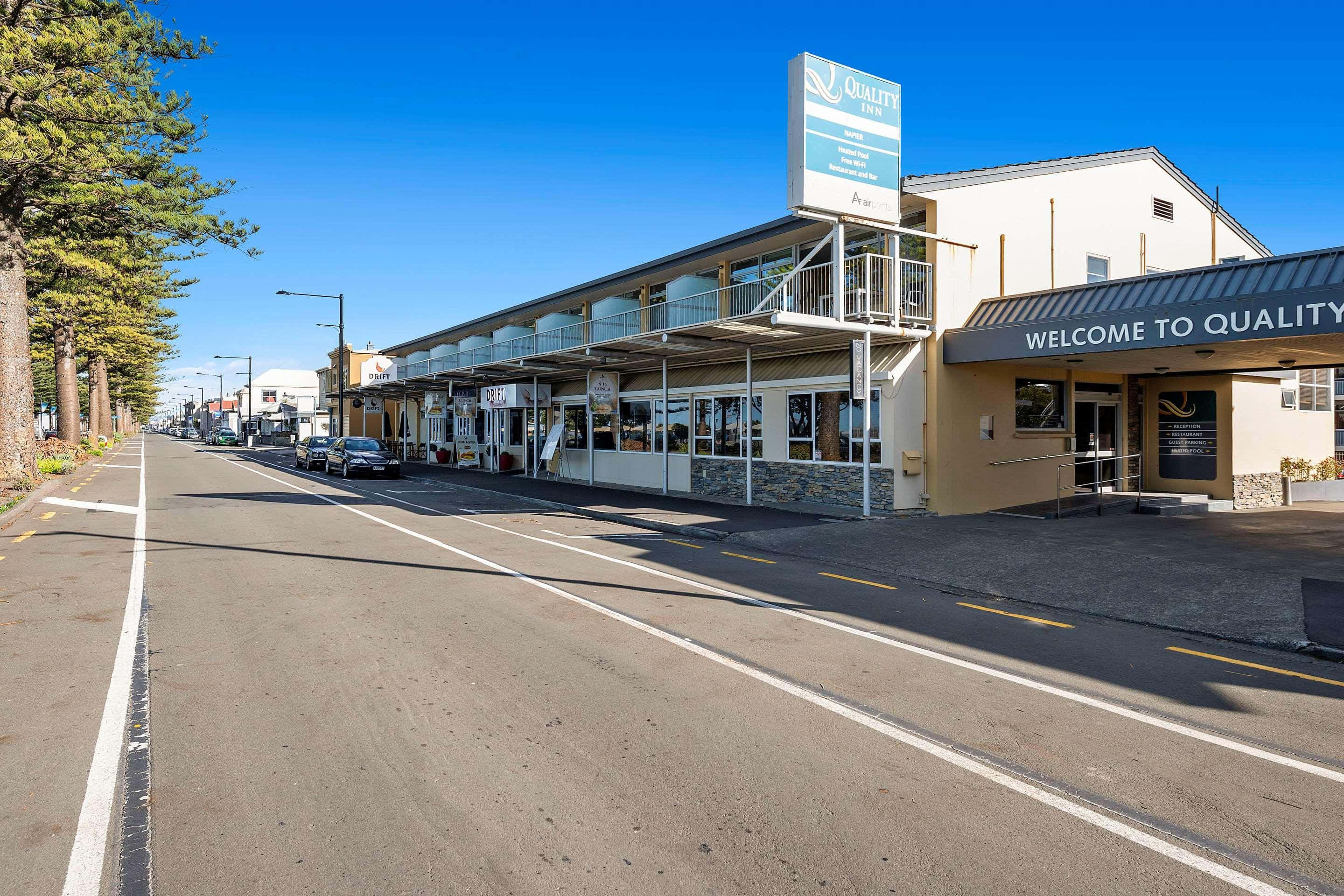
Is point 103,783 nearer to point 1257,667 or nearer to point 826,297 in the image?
point 1257,667

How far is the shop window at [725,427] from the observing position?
19.9 m

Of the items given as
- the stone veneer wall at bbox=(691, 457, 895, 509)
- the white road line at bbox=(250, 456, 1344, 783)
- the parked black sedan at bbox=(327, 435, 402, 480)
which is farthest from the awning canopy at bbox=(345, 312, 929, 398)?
the white road line at bbox=(250, 456, 1344, 783)

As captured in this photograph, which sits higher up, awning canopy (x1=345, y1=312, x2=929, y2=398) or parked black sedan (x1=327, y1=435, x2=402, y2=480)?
awning canopy (x1=345, y1=312, x2=929, y2=398)

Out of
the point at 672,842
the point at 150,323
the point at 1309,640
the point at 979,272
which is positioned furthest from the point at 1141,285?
the point at 150,323

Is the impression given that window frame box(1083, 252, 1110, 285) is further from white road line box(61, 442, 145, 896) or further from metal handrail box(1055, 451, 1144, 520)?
white road line box(61, 442, 145, 896)

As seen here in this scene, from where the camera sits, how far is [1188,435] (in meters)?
19.9

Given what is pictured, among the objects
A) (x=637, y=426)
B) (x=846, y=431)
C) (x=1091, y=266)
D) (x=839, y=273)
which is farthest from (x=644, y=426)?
(x=1091, y=266)

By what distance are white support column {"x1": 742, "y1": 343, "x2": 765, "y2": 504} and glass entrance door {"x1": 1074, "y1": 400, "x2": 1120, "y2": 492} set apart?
25.9ft

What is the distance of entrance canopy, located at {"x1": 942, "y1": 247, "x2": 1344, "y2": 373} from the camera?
11227 millimetres

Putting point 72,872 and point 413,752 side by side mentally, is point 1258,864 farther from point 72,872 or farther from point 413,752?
point 72,872

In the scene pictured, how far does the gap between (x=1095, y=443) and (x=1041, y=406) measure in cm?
266

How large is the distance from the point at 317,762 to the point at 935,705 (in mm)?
4037

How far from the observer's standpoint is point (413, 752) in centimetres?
459

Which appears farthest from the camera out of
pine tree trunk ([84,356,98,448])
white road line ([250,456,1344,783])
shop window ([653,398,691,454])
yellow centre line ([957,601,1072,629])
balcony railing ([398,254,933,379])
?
pine tree trunk ([84,356,98,448])
